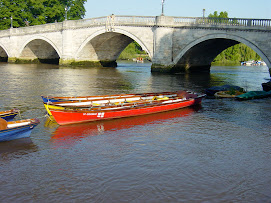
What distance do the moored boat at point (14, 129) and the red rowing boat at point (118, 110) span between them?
202 cm

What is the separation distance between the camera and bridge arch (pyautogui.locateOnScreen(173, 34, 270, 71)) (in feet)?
110

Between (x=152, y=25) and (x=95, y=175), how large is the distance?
106ft

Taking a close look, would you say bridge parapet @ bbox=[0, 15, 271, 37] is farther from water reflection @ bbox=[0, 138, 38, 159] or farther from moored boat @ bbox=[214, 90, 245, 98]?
water reflection @ bbox=[0, 138, 38, 159]

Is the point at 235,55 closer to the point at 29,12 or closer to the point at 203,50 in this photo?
the point at 203,50

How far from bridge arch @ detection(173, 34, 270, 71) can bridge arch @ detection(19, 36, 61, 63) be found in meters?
26.3

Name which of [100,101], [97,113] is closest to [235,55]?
[100,101]

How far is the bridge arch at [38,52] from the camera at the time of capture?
59.8m

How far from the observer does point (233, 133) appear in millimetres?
13406

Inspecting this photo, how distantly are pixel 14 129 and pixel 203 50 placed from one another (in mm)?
32497

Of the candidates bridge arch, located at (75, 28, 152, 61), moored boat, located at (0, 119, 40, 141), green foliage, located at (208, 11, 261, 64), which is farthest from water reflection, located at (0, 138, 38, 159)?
green foliage, located at (208, 11, 261, 64)

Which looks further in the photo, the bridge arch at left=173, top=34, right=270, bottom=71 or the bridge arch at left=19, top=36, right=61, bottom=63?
the bridge arch at left=19, top=36, right=61, bottom=63

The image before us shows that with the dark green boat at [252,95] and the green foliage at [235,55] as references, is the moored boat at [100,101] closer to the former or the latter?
the dark green boat at [252,95]

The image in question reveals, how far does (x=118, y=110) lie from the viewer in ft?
49.1

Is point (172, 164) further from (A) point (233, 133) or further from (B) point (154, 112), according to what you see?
A: (B) point (154, 112)
